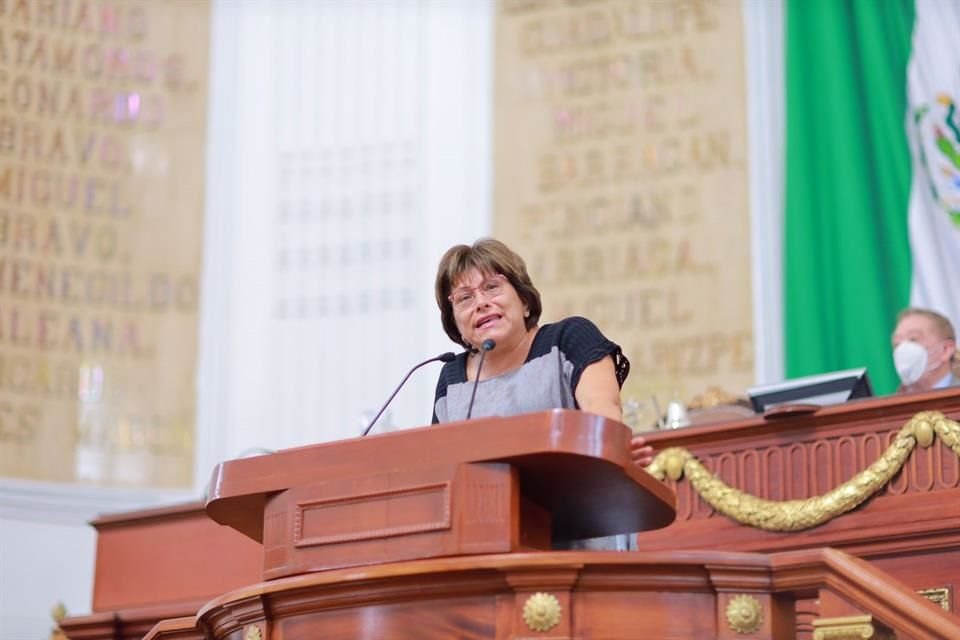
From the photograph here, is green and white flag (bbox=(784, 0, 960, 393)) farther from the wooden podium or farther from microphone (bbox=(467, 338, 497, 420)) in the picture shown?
the wooden podium

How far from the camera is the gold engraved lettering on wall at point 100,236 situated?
8016 mm

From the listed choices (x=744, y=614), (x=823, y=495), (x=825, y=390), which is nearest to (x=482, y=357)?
(x=744, y=614)

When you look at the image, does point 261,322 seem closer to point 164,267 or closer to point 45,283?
point 164,267

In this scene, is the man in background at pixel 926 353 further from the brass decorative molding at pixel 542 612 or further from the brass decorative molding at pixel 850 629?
the brass decorative molding at pixel 542 612

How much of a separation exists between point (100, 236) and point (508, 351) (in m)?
5.14

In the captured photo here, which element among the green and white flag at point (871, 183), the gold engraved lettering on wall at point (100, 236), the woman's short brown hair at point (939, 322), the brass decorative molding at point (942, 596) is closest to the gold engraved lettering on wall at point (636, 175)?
the green and white flag at point (871, 183)

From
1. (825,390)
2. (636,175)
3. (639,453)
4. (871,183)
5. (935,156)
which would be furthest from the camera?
(636,175)

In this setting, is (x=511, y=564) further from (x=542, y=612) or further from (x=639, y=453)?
(x=639, y=453)

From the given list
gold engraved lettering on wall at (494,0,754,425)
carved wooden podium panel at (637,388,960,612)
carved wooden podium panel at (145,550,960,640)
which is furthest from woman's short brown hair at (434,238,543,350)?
gold engraved lettering on wall at (494,0,754,425)

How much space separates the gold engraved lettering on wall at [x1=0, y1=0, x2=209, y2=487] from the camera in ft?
26.3

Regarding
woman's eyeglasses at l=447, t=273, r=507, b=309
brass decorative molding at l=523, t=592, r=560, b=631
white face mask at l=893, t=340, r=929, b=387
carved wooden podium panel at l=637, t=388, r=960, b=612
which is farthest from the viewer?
white face mask at l=893, t=340, r=929, b=387

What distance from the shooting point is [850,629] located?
291 centimetres

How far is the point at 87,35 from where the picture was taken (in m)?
8.54

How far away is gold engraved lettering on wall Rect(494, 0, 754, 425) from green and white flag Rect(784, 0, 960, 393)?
363 mm
